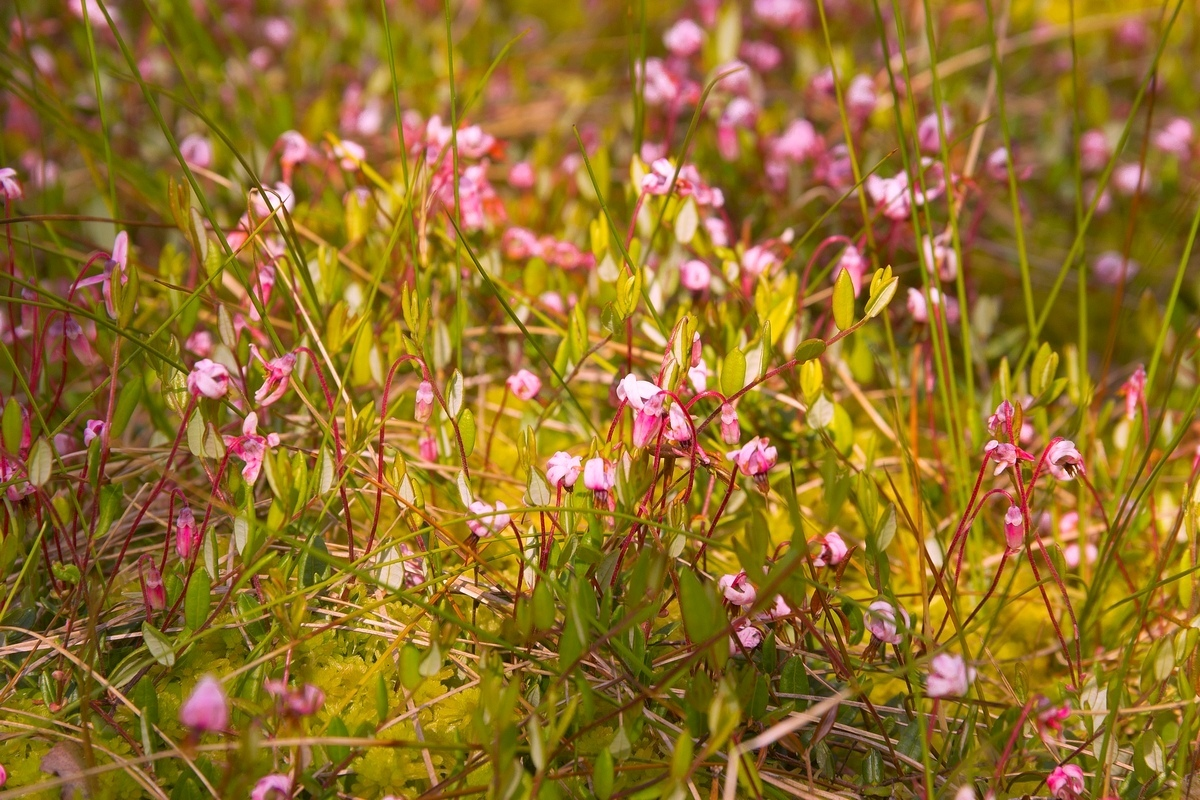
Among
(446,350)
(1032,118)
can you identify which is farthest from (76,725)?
(1032,118)

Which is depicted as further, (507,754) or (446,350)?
(446,350)

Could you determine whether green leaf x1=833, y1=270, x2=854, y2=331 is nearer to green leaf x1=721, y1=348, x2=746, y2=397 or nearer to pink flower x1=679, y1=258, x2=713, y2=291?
green leaf x1=721, y1=348, x2=746, y2=397

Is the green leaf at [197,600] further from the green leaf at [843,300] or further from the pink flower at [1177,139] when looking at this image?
the pink flower at [1177,139]

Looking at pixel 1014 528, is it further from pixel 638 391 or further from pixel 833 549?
pixel 638 391

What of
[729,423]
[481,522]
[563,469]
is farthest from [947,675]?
[481,522]

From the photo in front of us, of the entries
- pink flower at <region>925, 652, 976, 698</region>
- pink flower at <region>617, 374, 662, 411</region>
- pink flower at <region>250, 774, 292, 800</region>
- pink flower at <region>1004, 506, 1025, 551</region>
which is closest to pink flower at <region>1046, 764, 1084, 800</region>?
pink flower at <region>925, 652, 976, 698</region>

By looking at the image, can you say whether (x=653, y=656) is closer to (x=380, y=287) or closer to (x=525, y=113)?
(x=380, y=287)
